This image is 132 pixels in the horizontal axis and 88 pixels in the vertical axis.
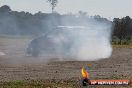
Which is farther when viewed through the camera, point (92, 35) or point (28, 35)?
point (28, 35)

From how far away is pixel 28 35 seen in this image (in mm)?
36969

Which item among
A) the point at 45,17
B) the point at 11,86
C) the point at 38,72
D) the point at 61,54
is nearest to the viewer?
the point at 11,86

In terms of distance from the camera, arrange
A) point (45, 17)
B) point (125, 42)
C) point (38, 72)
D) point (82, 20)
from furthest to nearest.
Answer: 1. point (125, 42)
2. point (45, 17)
3. point (82, 20)
4. point (38, 72)

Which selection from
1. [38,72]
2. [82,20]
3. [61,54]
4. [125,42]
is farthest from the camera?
[125,42]


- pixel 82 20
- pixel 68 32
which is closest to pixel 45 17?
pixel 82 20

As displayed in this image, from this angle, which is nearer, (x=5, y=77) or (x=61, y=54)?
(x=5, y=77)

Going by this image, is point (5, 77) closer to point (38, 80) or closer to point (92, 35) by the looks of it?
point (38, 80)

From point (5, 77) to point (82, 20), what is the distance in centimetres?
1704

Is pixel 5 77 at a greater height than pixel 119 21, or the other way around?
pixel 119 21

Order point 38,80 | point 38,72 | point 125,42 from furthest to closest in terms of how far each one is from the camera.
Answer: point 125,42, point 38,72, point 38,80

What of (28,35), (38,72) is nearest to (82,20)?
(28,35)

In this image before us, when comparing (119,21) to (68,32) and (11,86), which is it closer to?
(68,32)

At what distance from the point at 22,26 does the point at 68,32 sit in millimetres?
10165

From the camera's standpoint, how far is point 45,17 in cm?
3522
